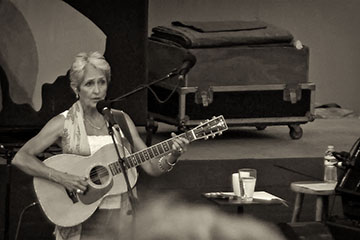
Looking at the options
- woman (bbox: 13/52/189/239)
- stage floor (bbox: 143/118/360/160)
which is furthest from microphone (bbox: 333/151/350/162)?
stage floor (bbox: 143/118/360/160)

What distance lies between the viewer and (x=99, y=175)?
21.2 feet

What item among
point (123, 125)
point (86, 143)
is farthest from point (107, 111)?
point (86, 143)

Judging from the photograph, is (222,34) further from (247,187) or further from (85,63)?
(85,63)

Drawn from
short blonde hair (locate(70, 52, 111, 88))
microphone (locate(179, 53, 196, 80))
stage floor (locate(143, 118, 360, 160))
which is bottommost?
stage floor (locate(143, 118, 360, 160))

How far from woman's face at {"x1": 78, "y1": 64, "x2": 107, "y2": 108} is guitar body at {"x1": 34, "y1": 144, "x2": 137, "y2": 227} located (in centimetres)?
29

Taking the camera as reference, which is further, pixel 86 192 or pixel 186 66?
pixel 86 192

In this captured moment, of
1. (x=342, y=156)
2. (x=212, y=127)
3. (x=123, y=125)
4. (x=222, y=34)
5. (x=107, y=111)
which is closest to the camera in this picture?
(x=107, y=111)

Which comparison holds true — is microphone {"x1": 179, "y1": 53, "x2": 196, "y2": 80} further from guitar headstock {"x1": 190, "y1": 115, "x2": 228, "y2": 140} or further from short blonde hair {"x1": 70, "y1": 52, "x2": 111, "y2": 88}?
short blonde hair {"x1": 70, "y1": 52, "x2": 111, "y2": 88}

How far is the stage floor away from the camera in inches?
352

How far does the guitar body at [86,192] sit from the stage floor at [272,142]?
221 cm

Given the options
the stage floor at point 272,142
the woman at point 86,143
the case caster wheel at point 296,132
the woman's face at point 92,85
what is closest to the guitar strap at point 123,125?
the woman at point 86,143

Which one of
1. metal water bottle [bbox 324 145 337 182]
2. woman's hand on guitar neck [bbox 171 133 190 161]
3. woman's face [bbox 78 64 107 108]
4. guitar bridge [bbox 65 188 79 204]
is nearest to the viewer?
woman's hand on guitar neck [bbox 171 133 190 161]

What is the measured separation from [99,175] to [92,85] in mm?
524

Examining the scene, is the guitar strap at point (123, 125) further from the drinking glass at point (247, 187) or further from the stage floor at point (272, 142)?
the stage floor at point (272, 142)
